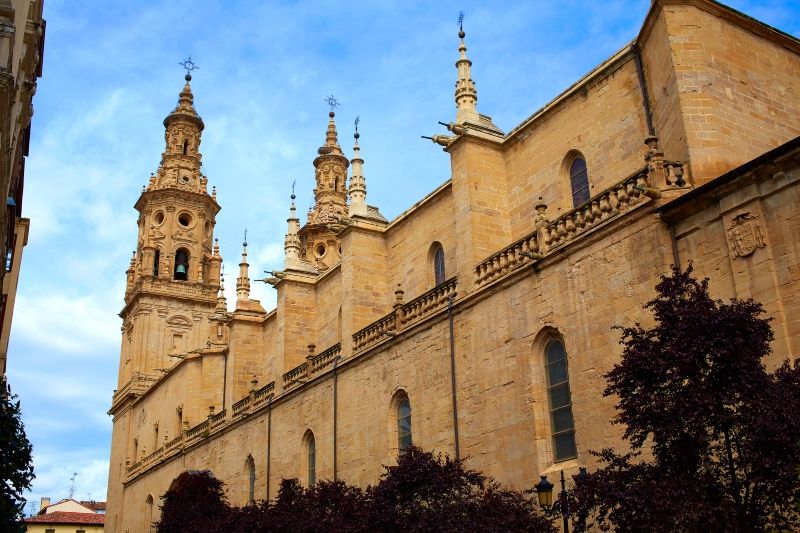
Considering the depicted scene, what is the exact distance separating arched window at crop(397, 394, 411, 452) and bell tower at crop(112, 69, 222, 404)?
32572 millimetres

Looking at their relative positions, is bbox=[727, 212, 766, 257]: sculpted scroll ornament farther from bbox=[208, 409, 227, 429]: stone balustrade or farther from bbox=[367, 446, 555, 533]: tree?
bbox=[208, 409, 227, 429]: stone balustrade

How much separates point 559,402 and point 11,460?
9.35 m

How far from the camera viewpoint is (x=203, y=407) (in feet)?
121

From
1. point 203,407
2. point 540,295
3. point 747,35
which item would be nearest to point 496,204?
point 540,295

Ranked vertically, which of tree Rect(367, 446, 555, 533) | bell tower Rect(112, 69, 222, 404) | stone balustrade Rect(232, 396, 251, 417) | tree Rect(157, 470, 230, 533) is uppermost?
bell tower Rect(112, 69, 222, 404)

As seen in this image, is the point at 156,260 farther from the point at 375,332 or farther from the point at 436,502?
the point at 436,502

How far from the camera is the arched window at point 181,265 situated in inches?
2159

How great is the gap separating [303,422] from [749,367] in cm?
1787

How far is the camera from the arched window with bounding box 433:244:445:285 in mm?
22281

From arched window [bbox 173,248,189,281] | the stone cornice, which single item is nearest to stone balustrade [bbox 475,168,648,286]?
the stone cornice

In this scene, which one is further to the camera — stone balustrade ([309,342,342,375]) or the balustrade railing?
the balustrade railing

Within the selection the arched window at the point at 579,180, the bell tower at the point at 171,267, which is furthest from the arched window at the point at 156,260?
the arched window at the point at 579,180

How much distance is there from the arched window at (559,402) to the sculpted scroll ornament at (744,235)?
408 centimetres

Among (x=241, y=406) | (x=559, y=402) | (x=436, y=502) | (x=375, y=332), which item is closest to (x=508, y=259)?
(x=559, y=402)
